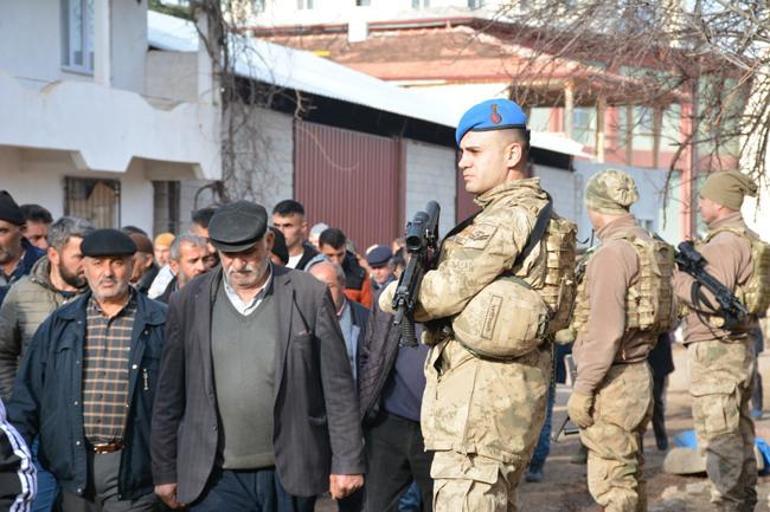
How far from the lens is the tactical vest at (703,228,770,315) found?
27.0 feet

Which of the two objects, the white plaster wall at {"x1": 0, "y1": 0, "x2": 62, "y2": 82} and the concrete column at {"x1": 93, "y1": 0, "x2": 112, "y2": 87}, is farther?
the concrete column at {"x1": 93, "y1": 0, "x2": 112, "y2": 87}

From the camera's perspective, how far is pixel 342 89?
22656 mm

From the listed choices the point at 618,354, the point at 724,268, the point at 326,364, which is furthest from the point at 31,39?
the point at 326,364

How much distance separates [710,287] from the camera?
8102 mm

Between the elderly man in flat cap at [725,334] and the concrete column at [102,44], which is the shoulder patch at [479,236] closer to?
the elderly man in flat cap at [725,334]

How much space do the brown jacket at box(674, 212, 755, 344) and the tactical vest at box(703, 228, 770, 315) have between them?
0.08ft

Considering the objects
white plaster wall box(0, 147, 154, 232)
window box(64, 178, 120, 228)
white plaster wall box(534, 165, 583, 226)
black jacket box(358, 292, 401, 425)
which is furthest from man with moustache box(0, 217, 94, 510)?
white plaster wall box(534, 165, 583, 226)

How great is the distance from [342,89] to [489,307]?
18.1 meters

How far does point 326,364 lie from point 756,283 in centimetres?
369

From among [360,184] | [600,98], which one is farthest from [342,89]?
[600,98]

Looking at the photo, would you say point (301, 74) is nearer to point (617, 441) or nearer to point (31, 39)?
point (31, 39)

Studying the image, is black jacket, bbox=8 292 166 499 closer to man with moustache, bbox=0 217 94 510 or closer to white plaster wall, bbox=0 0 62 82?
man with moustache, bbox=0 217 94 510

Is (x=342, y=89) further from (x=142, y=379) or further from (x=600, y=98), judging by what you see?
(x=142, y=379)

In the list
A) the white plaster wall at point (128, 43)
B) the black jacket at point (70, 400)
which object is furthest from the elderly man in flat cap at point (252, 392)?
the white plaster wall at point (128, 43)
